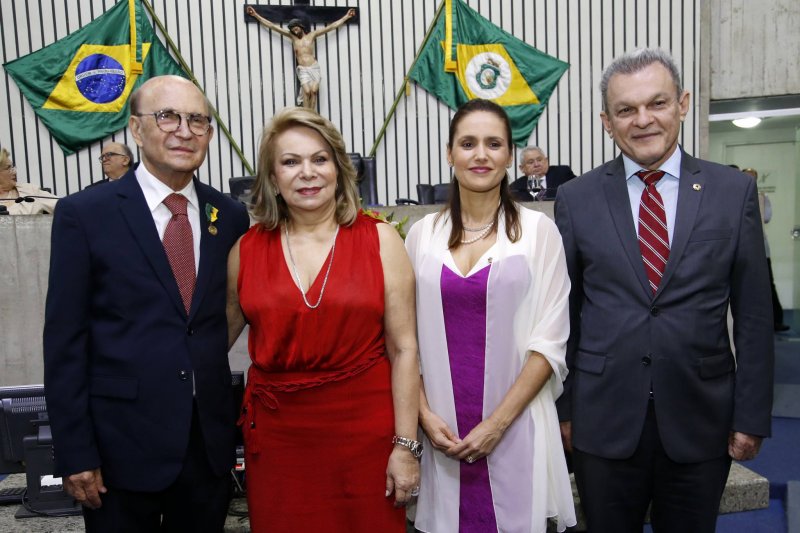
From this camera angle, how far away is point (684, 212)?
5.30 feet

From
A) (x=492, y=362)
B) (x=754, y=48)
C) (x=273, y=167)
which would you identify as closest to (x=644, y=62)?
(x=492, y=362)

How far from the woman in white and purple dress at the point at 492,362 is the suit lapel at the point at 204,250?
55cm

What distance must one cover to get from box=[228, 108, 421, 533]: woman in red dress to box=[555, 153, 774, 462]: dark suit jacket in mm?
490

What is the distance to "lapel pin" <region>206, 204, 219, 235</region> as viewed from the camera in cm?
171

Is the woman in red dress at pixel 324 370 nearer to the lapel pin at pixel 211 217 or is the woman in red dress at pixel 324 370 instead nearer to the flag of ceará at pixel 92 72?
the lapel pin at pixel 211 217

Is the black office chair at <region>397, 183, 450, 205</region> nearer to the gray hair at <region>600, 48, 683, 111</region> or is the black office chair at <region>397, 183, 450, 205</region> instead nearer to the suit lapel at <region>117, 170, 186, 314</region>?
the gray hair at <region>600, 48, 683, 111</region>

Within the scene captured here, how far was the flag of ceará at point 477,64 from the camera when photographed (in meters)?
7.32

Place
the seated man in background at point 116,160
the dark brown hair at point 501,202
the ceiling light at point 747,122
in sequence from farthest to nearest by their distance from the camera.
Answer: the ceiling light at point 747,122
the seated man in background at point 116,160
the dark brown hair at point 501,202

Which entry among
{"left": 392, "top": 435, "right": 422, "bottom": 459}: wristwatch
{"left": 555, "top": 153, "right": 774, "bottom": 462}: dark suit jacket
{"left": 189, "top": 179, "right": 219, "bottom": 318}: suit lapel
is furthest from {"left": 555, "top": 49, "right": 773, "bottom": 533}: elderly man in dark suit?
{"left": 189, "top": 179, "right": 219, "bottom": 318}: suit lapel

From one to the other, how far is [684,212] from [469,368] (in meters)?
0.67

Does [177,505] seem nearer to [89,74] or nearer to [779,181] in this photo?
[89,74]

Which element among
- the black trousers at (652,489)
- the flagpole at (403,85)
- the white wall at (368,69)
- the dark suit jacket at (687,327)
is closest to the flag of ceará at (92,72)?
the white wall at (368,69)

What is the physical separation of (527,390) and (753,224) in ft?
2.27

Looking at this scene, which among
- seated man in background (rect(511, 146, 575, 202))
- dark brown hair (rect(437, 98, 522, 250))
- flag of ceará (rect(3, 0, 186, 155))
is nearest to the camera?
dark brown hair (rect(437, 98, 522, 250))
